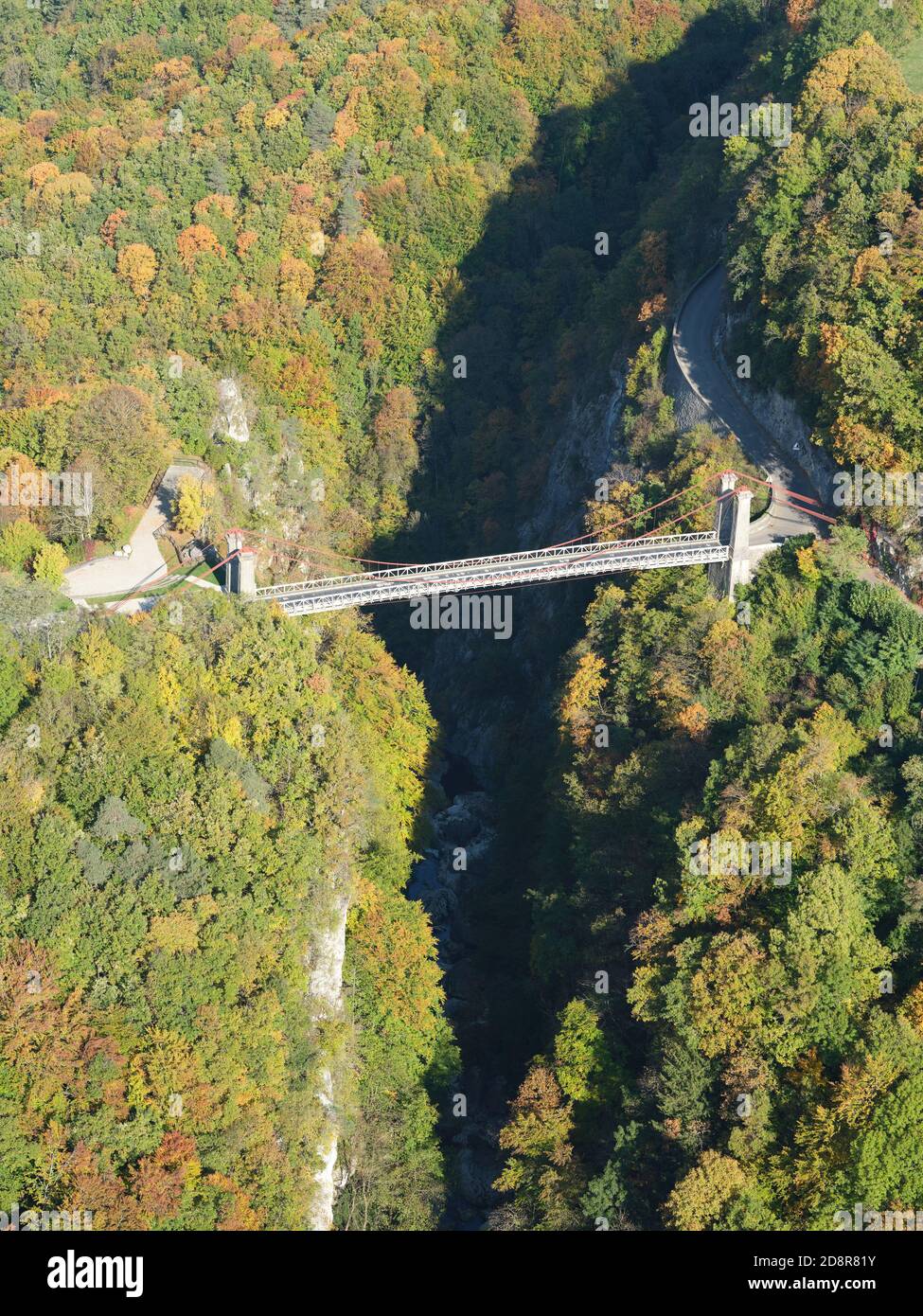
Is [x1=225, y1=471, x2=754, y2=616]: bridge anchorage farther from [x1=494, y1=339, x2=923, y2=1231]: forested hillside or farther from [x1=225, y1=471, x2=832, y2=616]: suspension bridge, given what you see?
[x1=494, y1=339, x2=923, y2=1231]: forested hillside

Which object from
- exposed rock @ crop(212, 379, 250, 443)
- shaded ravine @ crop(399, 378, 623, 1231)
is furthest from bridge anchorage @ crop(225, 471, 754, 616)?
exposed rock @ crop(212, 379, 250, 443)

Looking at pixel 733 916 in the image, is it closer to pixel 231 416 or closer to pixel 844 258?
pixel 844 258

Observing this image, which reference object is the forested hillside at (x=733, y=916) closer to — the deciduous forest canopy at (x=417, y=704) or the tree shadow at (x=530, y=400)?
the deciduous forest canopy at (x=417, y=704)

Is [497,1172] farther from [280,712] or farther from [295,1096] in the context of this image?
[280,712]

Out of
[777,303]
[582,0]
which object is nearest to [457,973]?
[777,303]

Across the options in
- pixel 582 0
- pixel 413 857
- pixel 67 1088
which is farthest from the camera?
pixel 582 0
